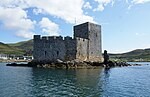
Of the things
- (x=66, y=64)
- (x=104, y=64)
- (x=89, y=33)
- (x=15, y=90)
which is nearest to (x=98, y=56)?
(x=104, y=64)

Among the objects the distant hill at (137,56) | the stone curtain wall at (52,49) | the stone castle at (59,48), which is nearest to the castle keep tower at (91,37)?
the stone castle at (59,48)

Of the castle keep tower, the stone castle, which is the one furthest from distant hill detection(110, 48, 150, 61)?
the stone castle

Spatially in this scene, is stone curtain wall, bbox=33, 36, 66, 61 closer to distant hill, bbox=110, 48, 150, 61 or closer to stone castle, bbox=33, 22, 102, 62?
stone castle, bbox=33, 22, 102, 62

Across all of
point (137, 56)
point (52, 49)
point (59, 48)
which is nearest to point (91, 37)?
point (59, 48)

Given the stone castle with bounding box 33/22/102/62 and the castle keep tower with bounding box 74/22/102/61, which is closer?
the stone castle with bounding box 33/22/102/62

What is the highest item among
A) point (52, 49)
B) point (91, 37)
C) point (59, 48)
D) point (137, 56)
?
point (91, 37)

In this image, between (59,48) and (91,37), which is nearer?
(59,48)

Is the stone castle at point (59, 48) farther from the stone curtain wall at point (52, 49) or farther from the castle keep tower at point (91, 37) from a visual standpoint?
the castle keep tower at point (91, 37)

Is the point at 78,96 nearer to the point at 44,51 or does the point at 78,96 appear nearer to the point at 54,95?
the point at 54,95

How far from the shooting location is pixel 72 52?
132 feet

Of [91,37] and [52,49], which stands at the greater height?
[91,37]

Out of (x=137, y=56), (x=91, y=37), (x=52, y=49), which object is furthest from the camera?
(x=137, y=56)

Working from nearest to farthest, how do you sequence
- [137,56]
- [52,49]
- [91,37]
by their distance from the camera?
[52,49] → [91,37] → [137,56]

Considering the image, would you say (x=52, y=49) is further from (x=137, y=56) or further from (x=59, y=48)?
(x=137, y=56)
